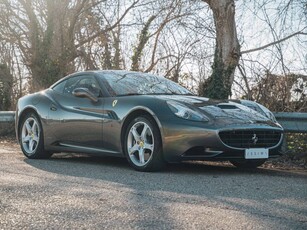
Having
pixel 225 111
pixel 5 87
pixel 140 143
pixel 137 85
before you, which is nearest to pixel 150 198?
pixel 140 143

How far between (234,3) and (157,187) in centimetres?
780

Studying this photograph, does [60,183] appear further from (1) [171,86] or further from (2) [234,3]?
(2) [234,3]

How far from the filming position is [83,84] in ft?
28.9

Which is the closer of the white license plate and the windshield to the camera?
the white license plate

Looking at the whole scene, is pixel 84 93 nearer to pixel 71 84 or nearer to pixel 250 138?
pixel 71 84

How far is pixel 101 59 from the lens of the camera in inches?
772

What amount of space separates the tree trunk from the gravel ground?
15.2 feet

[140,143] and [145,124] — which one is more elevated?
[145,124]

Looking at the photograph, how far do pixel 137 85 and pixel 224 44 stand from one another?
5007 mm

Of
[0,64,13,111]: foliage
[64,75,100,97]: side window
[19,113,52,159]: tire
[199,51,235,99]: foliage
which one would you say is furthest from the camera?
[0,64,13,111]: foliage

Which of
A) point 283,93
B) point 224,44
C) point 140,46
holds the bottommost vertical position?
point 283,93

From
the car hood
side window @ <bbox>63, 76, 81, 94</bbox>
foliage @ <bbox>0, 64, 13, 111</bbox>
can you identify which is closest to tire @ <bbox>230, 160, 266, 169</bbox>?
the car hood

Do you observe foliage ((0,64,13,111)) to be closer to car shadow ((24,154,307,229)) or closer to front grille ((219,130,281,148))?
car shadow ((24,154,307,229))

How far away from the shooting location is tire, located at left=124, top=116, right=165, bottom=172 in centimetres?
714
